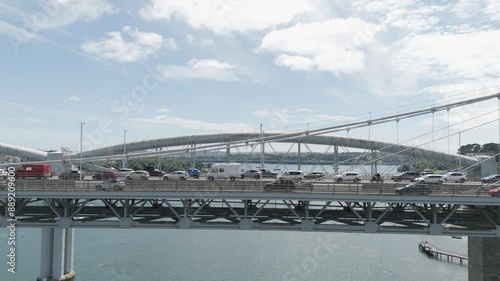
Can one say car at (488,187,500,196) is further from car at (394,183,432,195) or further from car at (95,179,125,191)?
car at (95,179,125,191)

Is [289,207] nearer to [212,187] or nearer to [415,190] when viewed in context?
[212,187]

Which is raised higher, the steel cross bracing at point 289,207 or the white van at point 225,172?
the white van at point 225,172

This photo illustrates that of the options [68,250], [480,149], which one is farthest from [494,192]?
[480,149]

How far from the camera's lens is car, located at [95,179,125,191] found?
26562mm

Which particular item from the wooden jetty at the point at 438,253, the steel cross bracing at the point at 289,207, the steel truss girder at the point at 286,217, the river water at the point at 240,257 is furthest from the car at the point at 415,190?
the wooden jetty at the point at 438,253

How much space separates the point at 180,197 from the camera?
25.4 metres

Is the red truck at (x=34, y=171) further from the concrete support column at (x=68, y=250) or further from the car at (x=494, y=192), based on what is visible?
the car at (x=494, y=192)

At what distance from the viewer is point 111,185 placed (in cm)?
2703

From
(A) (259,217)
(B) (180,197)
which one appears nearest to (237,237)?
(A) (259,217)

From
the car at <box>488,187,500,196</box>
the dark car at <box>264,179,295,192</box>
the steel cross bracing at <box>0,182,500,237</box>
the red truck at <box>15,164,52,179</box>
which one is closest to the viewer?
the steel cross bracing at <box>0,182,500,237</box>

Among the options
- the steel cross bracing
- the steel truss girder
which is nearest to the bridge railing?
the steel cross bracing

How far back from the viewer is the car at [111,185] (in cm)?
2656

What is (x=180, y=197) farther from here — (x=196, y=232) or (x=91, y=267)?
(x=196, y=232)

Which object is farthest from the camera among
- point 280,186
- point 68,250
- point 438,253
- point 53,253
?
point 438,253
